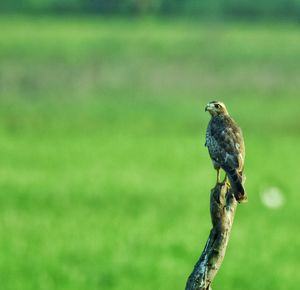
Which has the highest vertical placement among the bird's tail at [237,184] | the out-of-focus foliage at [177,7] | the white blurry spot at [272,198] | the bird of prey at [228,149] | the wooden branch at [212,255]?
the out-of-focus foliage at [177,7]

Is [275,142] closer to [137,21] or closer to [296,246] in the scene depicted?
[296,246]

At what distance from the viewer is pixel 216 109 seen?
15.1ft

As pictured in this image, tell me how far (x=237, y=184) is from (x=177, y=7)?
54875 millimetres

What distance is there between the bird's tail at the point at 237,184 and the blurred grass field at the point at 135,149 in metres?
8.59

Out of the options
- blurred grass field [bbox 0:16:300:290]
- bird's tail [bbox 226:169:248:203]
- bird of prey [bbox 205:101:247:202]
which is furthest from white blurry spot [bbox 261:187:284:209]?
bird's tail [bbox 226:169:248:203]

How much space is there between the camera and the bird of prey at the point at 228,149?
3881 millimetres

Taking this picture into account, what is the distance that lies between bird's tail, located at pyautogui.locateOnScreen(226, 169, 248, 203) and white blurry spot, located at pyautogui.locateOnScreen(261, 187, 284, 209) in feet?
47.3

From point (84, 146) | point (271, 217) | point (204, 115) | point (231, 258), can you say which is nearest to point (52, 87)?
point (204, 115)

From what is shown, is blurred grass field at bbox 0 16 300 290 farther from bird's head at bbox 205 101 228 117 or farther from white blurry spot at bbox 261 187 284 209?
bird's head at bbox 205 101 228 117

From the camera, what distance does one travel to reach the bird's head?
14.9 ft

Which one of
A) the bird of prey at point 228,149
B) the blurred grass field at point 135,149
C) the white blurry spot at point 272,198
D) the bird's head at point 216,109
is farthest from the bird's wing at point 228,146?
the white blurry spot at point 272,198

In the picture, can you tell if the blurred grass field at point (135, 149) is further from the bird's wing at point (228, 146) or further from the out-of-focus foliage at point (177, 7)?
the bird's wing at point (228, 146)

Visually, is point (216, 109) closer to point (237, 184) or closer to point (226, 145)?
point (226, 145)

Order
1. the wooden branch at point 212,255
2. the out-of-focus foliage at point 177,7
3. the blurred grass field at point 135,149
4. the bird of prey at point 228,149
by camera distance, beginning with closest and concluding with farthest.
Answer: the wooden branch at point 212,255, the bird of prey at point 228,149, the blurred grass field at point 135,149, the out-of-focus foliage at point 177,7
